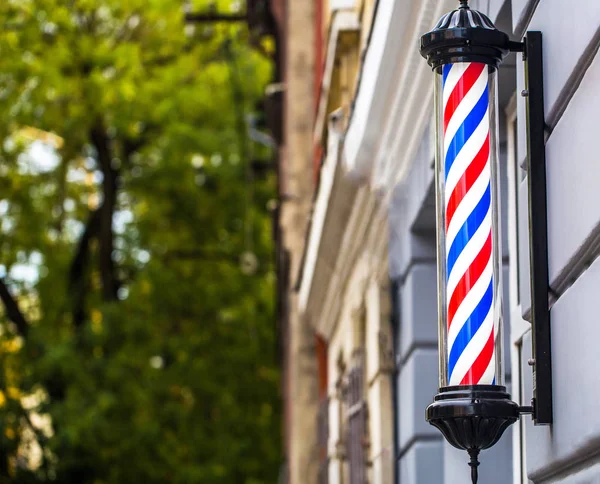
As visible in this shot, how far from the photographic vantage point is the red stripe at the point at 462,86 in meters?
3.70

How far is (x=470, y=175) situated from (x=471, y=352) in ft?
1.62

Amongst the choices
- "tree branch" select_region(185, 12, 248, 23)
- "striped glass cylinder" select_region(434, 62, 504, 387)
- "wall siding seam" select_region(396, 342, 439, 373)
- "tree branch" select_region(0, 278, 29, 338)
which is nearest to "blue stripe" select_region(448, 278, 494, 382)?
"striped glass cylinder" select_region(434, 62, 504, 387)

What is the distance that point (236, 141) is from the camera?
865 inches

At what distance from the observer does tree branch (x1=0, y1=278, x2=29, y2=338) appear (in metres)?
21.0

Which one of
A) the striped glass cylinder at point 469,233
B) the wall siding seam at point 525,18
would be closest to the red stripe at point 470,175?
the striped glass cylinder at point 469,233

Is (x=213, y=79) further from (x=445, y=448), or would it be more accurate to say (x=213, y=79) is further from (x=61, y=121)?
(x=445, y=448)

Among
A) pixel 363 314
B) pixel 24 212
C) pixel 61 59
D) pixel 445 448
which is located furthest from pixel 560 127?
pixel 24 212

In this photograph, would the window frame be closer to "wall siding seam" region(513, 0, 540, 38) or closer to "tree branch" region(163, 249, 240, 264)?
"wall siding seam" region(513, 0, 540, 38)

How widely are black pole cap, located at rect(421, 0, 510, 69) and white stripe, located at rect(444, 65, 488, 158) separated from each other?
6cm

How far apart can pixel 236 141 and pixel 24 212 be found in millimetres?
3682

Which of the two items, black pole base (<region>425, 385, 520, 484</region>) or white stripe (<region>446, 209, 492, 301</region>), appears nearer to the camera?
black pole base (<region>425, 385, 520, 484</region>)

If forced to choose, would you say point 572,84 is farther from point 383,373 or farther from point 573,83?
point 383,373

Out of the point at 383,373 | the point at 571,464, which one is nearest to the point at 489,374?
the point at 571,464

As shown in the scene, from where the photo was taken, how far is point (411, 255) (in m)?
6.92
